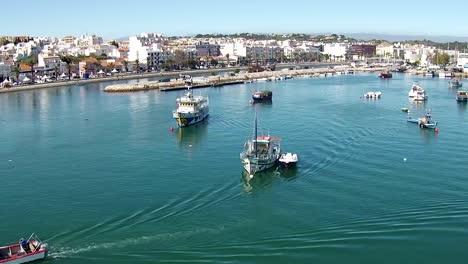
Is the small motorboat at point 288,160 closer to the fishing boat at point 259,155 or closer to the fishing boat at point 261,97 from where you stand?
the fishing boat at point 259,155

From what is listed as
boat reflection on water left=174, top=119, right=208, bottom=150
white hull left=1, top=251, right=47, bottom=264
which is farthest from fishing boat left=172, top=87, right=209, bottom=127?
white hull left=1, top=251, right=47, bottom=264

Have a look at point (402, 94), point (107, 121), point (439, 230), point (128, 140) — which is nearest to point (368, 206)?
point (439, 230)

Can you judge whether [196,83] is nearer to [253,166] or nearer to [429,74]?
[429,74]

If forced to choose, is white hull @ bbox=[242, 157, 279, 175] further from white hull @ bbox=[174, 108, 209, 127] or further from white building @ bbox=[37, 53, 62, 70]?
white building @ bbox=[37, 53, 62, 70]

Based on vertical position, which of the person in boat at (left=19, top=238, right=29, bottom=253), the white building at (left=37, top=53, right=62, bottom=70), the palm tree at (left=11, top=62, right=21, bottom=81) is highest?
the white building at (left=37, top=53, right=62, bottom=70)

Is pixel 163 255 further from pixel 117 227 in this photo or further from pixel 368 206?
pixel 368 206

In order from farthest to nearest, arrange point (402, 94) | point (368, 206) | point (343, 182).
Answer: point (402, 94)
point (343, 182)
point (368, 206)

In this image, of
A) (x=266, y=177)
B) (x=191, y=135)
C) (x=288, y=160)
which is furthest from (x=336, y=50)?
(x=266, y=177)

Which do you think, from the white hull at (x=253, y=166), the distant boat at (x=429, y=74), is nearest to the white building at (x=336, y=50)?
the distant boat at (x=429, y=74)
